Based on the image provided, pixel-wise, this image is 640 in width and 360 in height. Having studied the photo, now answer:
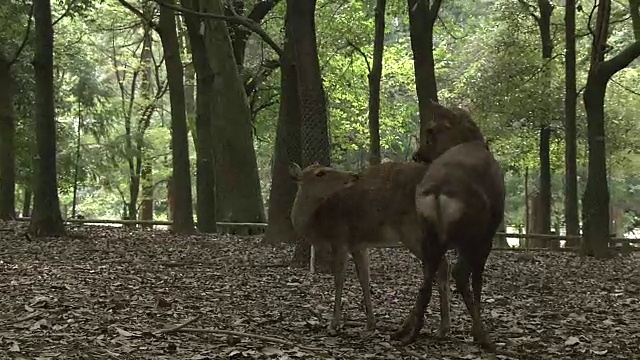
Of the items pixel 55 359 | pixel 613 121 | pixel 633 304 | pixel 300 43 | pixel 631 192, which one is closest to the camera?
pixel 55 359

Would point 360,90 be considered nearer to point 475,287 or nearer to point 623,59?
point 623,59

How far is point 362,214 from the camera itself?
6.85 m

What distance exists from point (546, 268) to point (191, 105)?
20.2m

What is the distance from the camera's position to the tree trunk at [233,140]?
19906 mm

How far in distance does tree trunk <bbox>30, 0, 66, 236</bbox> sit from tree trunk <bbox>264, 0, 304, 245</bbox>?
13.3 ft

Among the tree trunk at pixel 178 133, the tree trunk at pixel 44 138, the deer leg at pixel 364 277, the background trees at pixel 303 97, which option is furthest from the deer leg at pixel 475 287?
the tree trunk at pixel 178 133

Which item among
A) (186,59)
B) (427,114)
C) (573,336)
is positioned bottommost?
(573,336)

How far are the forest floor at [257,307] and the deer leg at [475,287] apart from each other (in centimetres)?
14

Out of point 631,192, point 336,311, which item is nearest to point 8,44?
point 336,311

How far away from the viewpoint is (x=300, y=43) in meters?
11.4

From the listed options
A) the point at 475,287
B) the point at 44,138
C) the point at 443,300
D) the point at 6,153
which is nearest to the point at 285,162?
the point at 44,138

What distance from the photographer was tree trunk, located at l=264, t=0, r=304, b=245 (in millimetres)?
13812

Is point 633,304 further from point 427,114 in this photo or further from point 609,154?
point 609,154

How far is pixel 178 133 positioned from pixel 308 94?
Answer: 6770 millimetres
